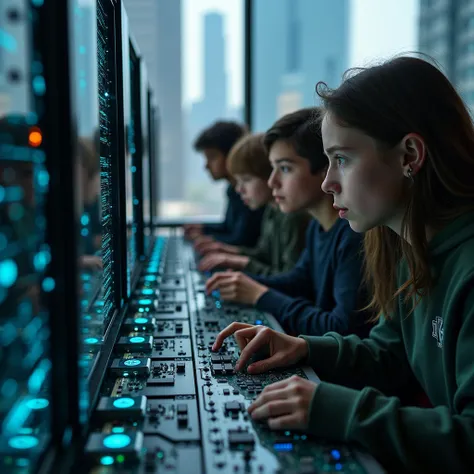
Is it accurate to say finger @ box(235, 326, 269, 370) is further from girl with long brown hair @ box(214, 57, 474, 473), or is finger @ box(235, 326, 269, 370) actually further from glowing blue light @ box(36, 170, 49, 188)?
glowing blue light @ box(36, 170, 49, 188)

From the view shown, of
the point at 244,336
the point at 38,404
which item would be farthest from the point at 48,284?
the point at 244,336

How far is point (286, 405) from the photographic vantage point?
75cm

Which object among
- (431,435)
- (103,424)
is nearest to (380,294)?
(431,435)

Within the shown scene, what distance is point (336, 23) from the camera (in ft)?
12.3

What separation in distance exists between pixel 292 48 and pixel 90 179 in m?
3.32

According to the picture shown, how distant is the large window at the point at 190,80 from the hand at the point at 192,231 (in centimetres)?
49

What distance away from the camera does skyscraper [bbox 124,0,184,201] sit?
3.38 metres

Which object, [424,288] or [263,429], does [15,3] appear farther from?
[424,288]

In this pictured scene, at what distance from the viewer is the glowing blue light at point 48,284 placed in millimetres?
599

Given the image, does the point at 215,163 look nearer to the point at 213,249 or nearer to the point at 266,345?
the point at 213,249

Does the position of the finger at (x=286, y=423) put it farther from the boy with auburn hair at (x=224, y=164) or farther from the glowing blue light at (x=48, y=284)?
the boy with auburn hair at (x=224, y=164)

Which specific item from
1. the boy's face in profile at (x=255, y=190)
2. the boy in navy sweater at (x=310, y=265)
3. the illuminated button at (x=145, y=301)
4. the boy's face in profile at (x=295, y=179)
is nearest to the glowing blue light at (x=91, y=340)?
the illuminated button at (x=145, y=301)

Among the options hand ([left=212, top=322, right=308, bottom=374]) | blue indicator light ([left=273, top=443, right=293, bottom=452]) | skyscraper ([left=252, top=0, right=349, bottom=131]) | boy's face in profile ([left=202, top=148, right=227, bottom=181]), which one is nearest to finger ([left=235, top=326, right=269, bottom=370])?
hand ([left=212, top=322, right=308, bottom=374])

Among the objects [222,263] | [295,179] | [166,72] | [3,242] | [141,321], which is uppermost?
[166,72]
